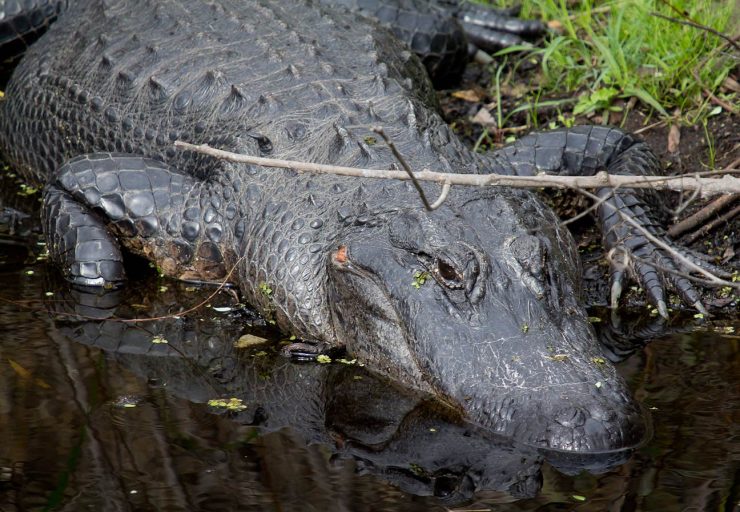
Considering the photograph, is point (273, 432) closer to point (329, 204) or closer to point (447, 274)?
→ point (447, 274)

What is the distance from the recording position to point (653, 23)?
632cm

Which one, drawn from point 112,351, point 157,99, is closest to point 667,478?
point 112,351

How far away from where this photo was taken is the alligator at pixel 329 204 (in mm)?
3789

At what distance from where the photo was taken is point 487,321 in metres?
3.83

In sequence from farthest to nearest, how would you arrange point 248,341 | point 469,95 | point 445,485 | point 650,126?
point 469,95
point 650,126
point 248,341
point 445,485

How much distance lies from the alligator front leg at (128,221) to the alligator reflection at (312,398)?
0.13 meters

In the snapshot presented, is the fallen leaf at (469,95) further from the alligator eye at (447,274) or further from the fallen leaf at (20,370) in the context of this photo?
the fallen leaf at (20,370)

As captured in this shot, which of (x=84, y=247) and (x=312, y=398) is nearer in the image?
(x=312, y=398)

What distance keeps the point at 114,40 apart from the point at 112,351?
2.16 metres

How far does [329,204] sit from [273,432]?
123 centimetres

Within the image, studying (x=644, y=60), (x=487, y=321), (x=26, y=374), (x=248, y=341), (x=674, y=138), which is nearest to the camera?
(x=487, y=321)

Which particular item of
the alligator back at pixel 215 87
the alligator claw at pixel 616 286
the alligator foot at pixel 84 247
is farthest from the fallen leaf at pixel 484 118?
the alligator foot at pixel 84 247

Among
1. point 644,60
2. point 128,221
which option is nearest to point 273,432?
point 128,221

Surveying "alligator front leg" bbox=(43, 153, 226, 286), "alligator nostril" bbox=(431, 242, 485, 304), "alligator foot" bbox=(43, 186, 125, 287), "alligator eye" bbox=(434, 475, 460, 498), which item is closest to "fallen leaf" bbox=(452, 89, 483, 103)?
"alligator front leg" bbox=(43, 153, 226, 286)
